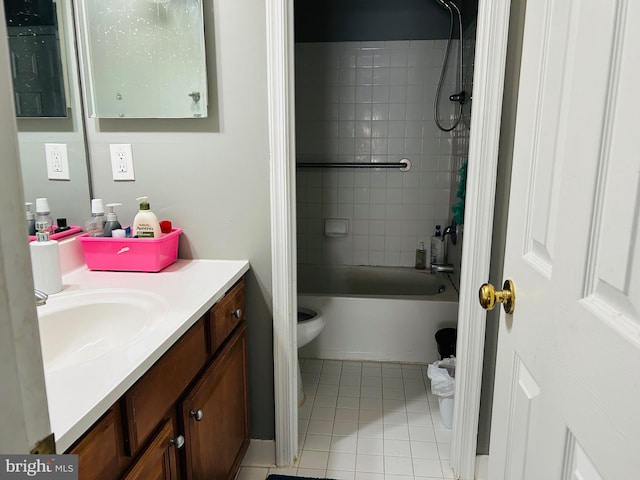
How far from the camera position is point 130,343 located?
0.96m

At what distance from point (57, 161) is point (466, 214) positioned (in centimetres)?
140

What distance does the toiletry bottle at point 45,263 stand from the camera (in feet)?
4.09

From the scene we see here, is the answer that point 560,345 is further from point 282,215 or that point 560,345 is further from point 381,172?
point 381,172

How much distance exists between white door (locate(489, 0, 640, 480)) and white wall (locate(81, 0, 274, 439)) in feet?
3.02

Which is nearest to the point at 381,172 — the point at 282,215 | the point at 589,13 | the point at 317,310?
the point at 317,310

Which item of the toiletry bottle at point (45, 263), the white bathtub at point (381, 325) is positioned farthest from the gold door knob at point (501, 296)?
the white bathtub at point (381, 325)

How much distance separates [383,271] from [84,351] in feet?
7.80

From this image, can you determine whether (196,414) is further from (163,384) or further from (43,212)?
(43,212)

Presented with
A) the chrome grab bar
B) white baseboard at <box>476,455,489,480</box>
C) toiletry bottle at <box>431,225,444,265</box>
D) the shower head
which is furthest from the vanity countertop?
the shower head

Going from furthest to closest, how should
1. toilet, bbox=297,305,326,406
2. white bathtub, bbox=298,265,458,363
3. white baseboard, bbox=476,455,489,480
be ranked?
white bathtub, bbox=298,265,458,363 → toilet, bbox=297,305,326,406 → white baseboard, bbox=476,455,489,480

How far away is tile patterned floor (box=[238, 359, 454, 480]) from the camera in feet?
5.85

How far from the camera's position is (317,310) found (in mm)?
2559

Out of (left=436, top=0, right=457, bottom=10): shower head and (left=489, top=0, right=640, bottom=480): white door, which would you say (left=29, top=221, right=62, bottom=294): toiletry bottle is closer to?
(left=489, top=0, right=640, bottom=480): white door

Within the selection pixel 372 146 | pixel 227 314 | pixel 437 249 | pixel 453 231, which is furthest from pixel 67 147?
pixel 437 249
